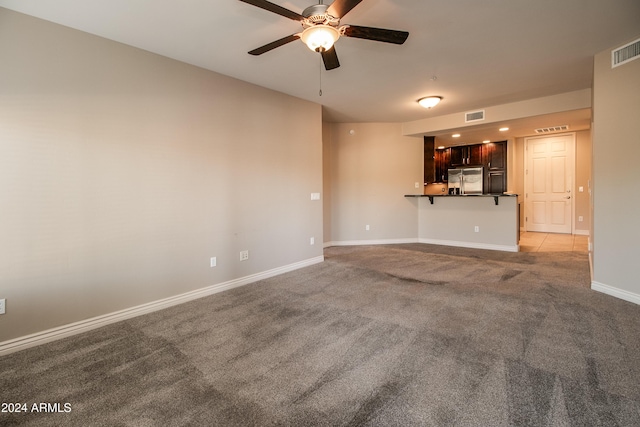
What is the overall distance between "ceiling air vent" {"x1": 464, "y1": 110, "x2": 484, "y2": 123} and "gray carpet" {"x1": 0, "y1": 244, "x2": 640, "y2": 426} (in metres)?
3.21

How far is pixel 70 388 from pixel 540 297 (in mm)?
4105

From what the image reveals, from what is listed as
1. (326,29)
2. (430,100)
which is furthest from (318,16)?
(430,100)

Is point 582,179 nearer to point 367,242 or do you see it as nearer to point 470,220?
point 470,220

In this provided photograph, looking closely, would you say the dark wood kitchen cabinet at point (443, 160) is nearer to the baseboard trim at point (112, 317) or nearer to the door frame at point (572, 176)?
the door frame at point (572, 176)

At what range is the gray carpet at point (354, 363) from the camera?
4.87 ft

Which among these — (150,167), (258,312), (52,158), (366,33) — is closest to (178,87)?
(150,167)

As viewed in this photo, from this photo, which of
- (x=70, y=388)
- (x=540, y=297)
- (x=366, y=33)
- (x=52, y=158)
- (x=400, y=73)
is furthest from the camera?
(x=400, y=73)

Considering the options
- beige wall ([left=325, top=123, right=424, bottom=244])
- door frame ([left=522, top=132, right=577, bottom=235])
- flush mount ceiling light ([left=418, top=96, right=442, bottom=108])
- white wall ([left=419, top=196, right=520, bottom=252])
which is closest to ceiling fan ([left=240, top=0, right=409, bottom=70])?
flush mount ceiling light ([left=418, top=96, right=442, bottom=108])

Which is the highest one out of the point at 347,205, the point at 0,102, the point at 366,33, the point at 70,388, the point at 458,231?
the point at 366,33

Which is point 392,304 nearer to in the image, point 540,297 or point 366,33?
point 540,297

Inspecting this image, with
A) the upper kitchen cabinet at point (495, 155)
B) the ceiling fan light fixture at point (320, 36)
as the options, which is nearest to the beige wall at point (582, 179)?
the upper kitchen cabinet at point (495, 155)

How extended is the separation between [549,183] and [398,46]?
6785 millimetres

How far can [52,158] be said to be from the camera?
234 cm

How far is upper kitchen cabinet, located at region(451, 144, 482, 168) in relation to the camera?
788 cm
